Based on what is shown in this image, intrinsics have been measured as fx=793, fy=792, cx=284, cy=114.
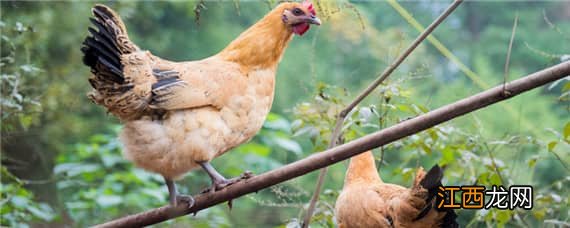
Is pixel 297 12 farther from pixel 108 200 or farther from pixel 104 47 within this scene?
pixel 108 200

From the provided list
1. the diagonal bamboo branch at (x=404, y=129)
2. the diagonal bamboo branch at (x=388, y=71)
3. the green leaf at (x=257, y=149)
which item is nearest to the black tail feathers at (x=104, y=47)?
the diagonal bamboo branch at (x=404, y=129)

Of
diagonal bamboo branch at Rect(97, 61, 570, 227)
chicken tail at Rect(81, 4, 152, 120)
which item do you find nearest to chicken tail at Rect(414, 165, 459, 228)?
diagonal bamboo branch at Rect(97, 61, 570, 227)

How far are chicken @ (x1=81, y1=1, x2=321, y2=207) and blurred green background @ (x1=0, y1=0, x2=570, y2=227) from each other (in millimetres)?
205

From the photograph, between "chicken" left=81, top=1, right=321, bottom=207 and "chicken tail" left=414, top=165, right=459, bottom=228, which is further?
"chicken tail" left=414, top=165, right=459, bottom=228

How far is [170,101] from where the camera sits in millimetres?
2195

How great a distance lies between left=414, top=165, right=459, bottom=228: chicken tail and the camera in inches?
90.1

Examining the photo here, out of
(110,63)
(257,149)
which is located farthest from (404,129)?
(257,149)

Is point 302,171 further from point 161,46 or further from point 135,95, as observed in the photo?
point 161,46

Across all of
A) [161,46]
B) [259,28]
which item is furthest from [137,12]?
[259,28]

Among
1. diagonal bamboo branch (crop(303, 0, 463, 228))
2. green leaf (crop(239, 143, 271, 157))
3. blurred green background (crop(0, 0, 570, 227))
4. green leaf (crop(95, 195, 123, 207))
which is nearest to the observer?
diagonal bamboo branch (crop(303, 0, 463, 228))

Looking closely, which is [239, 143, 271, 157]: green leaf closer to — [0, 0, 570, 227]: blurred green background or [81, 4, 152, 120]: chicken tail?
[0, 0, 570, 227]: blurred green background

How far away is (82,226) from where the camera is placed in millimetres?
3828

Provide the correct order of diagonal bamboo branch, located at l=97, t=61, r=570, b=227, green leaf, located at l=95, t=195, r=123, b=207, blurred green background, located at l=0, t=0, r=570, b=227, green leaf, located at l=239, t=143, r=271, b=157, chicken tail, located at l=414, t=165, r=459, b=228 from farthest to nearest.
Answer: green leaf, located at l=239, t=143, r=271, b=157 → green leaf, located at l=95, t=195, r=123, b=207 → blurred green background, located at l=0, t=0, r=570, b=227 → chicken tail, located at l=414, t=165, r=459, b=228 → diagonal bamboo branch, located at l=97, t=61, r=570, b=227

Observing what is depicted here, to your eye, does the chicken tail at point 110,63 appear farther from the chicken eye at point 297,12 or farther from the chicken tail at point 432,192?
the chicken tail at point 432,192
